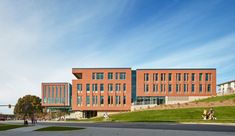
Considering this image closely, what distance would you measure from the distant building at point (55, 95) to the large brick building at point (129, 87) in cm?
3254

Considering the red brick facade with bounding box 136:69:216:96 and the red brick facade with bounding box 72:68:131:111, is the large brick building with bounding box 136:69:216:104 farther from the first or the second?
the red brick facade with bounding box 72:68:131:111

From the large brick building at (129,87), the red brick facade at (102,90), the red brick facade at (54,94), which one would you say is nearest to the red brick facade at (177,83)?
the large brick building at (129,87)

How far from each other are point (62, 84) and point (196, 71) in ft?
199

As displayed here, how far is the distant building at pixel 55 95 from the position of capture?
347 ft

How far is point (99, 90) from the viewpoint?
7506 centimetres

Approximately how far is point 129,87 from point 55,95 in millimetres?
44940

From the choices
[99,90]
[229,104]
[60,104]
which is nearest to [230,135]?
[229,104]

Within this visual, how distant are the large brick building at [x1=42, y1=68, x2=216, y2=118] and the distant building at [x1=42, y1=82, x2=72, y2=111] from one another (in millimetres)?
32541

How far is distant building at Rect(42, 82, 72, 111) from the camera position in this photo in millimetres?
105688

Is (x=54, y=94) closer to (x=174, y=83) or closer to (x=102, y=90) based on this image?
(x=102, y=90)

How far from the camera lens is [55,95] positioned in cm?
10662

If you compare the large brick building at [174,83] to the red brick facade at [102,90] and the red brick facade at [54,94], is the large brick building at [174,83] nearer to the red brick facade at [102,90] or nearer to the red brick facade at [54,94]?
the red brick facade at [102,90]

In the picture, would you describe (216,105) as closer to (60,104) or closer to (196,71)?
(196,71)

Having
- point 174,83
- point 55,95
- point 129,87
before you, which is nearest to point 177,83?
point 174,83
